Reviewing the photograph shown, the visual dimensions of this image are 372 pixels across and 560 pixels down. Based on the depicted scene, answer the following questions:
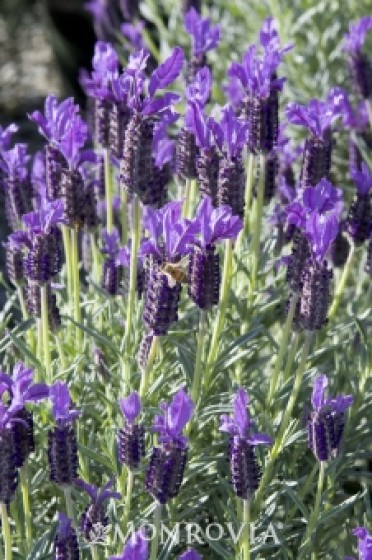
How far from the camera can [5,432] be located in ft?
4.72

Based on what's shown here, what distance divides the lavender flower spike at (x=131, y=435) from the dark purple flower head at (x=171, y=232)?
0.23 metres

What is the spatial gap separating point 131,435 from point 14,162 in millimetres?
730

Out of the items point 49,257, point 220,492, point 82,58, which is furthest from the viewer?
point 82,58

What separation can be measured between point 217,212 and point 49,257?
309 millimetres

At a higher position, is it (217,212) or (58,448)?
(217,212)

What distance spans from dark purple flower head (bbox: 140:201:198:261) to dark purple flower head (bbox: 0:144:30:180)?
1.66 ft

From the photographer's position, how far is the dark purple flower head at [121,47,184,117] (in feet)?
5.51

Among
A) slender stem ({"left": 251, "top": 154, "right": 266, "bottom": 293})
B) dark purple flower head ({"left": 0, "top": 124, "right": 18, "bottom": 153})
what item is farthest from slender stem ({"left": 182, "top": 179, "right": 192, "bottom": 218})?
dark purple flower head ({"left": 0, "top": 124, "right": 18, "bottom": 153})

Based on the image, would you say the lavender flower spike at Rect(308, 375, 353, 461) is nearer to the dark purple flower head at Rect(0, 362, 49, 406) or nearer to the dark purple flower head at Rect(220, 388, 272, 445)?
the dark purple flower head at Rect(220, 388, 272, 445)

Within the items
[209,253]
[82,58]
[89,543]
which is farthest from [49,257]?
[82,58]

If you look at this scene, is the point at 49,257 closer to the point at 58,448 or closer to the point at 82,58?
the point at 58,448

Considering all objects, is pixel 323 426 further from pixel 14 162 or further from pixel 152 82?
pixel 14 162

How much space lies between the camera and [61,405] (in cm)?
150

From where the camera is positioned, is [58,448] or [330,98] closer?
[58,448]
